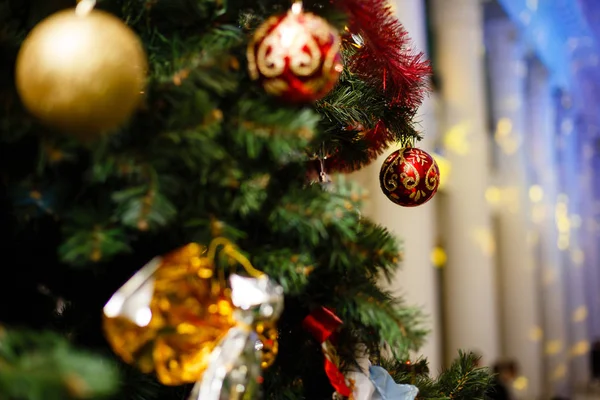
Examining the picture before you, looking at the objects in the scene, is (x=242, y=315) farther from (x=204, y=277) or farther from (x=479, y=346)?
(x=479, y=346)

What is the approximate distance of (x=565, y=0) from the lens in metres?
9.88

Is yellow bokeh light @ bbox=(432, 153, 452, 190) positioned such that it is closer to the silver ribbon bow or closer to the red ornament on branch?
the red ornament on branch

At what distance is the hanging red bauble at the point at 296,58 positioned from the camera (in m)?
0.61

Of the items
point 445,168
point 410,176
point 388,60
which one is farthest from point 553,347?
point 388,60

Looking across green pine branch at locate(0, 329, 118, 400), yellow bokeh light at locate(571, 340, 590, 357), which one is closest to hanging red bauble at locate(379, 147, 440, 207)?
green pine branch at locate(0, 329, 118, 400)

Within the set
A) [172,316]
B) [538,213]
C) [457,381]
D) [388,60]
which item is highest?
[538,213]

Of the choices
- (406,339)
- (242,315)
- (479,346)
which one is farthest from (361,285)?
(479,346)

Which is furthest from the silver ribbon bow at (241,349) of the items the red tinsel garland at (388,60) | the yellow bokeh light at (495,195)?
the yellow bokeh light at (495,195)

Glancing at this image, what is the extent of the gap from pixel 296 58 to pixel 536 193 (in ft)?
27.5

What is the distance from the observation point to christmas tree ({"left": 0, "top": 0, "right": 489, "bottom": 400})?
1.67 feet

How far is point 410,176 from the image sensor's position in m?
0.98

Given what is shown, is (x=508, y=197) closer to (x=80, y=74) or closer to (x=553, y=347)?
(x=553, y=347)

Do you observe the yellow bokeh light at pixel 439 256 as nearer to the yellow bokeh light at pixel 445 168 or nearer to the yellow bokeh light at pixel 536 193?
the yellow bokeh light at pixel 445 168

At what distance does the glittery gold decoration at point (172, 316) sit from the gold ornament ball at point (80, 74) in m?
0.13
